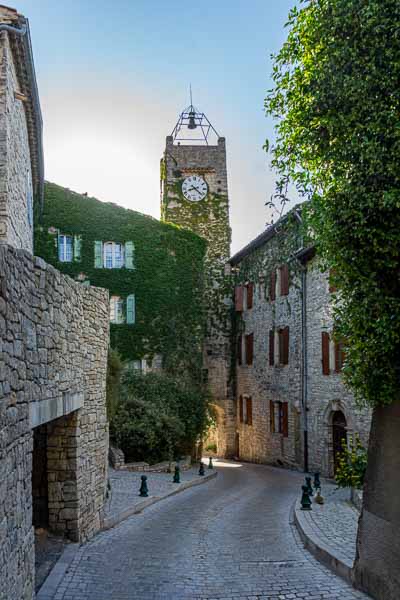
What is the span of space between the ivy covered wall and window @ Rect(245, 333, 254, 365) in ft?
8.75

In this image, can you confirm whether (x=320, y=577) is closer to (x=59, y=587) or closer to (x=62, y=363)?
(x=59, y=587)

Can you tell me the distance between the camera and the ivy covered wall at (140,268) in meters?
25.8

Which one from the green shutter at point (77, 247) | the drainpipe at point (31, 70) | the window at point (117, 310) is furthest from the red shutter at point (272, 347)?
the drainpipe at point (31, 70)

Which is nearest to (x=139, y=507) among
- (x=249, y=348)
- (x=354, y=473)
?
(x=354, y=473)

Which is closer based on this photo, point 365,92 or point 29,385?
point 29,385

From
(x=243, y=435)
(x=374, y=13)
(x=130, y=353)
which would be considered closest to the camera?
(x=374, y=13)

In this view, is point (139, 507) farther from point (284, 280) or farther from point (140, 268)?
point (140, 268)

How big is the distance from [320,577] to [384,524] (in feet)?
4.71

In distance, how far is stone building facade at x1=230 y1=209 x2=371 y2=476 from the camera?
2031 centimetres

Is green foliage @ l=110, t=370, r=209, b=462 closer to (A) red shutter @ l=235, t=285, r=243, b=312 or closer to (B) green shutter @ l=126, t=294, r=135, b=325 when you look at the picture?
(B) green shutter @ l=126, t=294, r=135, b=325

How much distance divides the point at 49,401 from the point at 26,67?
25.1 ft

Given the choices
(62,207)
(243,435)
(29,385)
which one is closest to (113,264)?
(62,207)

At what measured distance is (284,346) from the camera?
82.4 ft

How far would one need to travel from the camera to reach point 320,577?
8656mm
